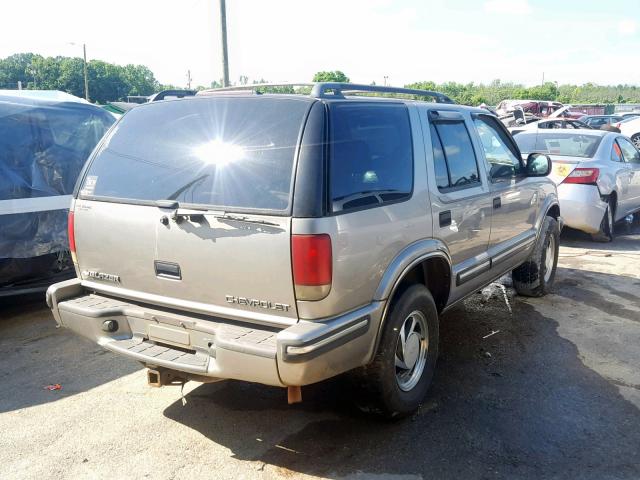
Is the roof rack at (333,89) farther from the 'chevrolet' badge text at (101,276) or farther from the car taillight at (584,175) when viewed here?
the car taillight at (584,175)

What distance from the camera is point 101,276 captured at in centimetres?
347

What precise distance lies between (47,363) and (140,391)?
99 cm

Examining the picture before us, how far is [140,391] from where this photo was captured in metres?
Result: 3.97

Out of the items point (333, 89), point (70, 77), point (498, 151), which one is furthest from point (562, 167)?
point (70, 77)

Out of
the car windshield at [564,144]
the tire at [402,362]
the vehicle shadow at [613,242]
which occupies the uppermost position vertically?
the car windshield at [564,144]

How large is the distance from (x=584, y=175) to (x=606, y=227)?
120 cm

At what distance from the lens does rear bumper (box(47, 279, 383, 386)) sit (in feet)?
8.91

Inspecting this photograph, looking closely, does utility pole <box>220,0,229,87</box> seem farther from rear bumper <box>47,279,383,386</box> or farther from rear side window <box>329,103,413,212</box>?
rear bumper <box>47,279,383,386</box>

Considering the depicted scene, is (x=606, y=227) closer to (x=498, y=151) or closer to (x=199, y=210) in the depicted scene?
(x=498, y=151)

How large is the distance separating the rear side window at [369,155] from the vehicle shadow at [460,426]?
1.37m

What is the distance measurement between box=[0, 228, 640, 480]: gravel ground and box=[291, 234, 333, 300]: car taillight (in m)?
1.01

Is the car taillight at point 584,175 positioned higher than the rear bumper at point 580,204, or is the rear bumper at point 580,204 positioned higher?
the car taillight at point 584,175

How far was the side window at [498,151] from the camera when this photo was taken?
4652 mm

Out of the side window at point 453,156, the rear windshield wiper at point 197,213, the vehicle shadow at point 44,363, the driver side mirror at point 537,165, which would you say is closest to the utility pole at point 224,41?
the vehicle shadow at point 44,363
